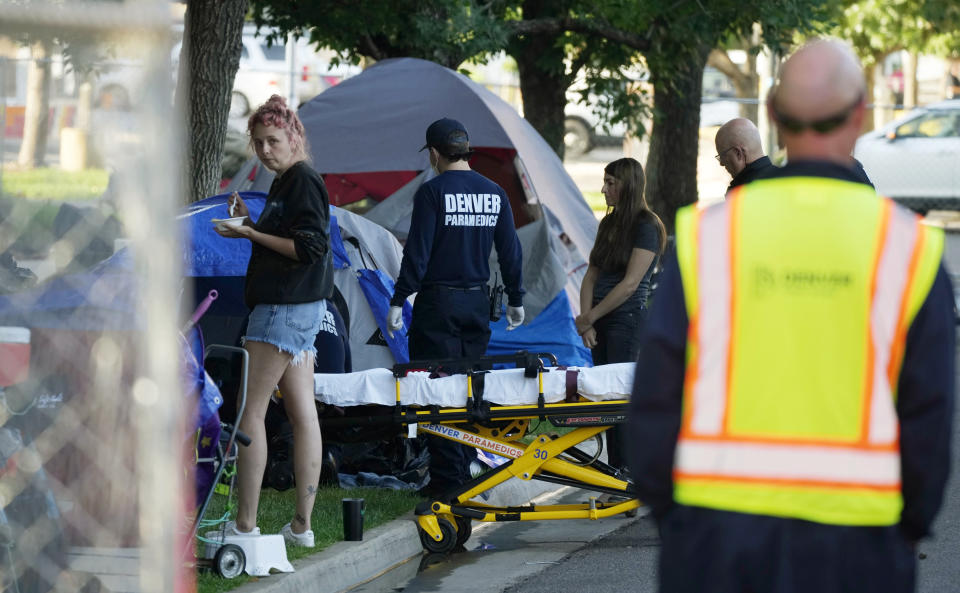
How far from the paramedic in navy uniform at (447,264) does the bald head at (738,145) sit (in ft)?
3.56

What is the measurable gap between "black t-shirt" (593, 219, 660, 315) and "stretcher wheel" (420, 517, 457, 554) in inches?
62.1

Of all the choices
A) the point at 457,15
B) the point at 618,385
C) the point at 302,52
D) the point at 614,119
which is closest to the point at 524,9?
the point at 614,119

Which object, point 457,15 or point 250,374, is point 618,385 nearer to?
point 250,374

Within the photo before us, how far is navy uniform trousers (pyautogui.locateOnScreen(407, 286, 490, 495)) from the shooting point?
6.56 metres

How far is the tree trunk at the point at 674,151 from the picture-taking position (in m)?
15.4

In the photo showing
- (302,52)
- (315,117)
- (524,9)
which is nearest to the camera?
(315,117)

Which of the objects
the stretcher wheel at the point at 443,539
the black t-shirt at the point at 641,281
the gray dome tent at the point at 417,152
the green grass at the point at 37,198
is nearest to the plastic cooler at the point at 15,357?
the green grass at the point at 37,198

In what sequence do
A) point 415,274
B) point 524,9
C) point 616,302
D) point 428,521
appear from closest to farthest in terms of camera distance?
1. point 428,521
2. point 415,274
3. point 616,302
4. point 524,9

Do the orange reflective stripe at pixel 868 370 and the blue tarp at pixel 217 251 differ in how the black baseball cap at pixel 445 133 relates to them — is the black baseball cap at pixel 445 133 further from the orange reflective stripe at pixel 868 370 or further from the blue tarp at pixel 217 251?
the orange reflective stripe at pixel 868 370

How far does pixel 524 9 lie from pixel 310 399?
28.2ft

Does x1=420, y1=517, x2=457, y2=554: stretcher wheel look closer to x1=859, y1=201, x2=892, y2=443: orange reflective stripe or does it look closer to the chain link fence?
the chain link fence

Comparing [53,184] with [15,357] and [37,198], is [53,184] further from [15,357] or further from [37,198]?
[15,357]

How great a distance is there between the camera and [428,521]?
19.7ft

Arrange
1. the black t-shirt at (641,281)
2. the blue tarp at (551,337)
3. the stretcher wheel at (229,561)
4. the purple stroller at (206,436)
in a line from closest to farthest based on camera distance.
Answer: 1. the purple stroller at (206,436)
2. the stretcher wheel at (229,561)
3. the black t-shirt at (641,281)
4. the blue tarp at (551,337)
